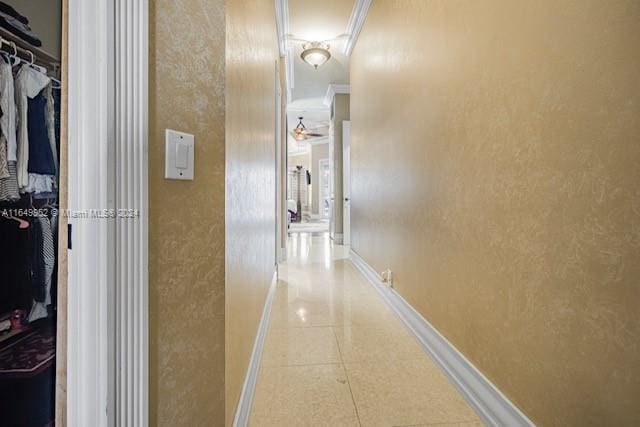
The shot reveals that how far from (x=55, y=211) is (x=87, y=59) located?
412 mm

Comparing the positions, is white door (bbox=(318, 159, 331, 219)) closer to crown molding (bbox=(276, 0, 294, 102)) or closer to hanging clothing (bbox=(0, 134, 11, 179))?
crown molding (bbox=(276, 0, 294, 102))

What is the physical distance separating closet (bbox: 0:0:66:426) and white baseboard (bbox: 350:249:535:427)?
4.86 feet

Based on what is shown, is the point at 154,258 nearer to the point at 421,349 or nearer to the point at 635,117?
the point at 635,117

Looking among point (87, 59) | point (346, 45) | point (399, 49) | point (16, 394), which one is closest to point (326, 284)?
point (399, 49)

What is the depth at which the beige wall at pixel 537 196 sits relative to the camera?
0.76m

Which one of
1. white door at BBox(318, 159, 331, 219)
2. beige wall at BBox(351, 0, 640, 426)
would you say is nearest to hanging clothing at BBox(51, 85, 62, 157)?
beige wall at BBox(351, 0, 640, 426)

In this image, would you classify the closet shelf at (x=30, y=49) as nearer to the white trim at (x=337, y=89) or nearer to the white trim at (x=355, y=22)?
the white trim at (x=355, y=22)

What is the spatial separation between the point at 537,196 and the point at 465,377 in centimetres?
92

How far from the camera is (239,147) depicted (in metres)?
1.14

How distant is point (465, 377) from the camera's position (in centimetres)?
138

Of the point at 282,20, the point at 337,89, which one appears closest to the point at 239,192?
the point at 282,20

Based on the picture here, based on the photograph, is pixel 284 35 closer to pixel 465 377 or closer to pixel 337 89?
pixel 337 89

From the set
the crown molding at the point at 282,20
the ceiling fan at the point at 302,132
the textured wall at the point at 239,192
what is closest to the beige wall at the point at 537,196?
the textured wall at the point at 239,192

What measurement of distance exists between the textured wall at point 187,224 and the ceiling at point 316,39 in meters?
3.23
